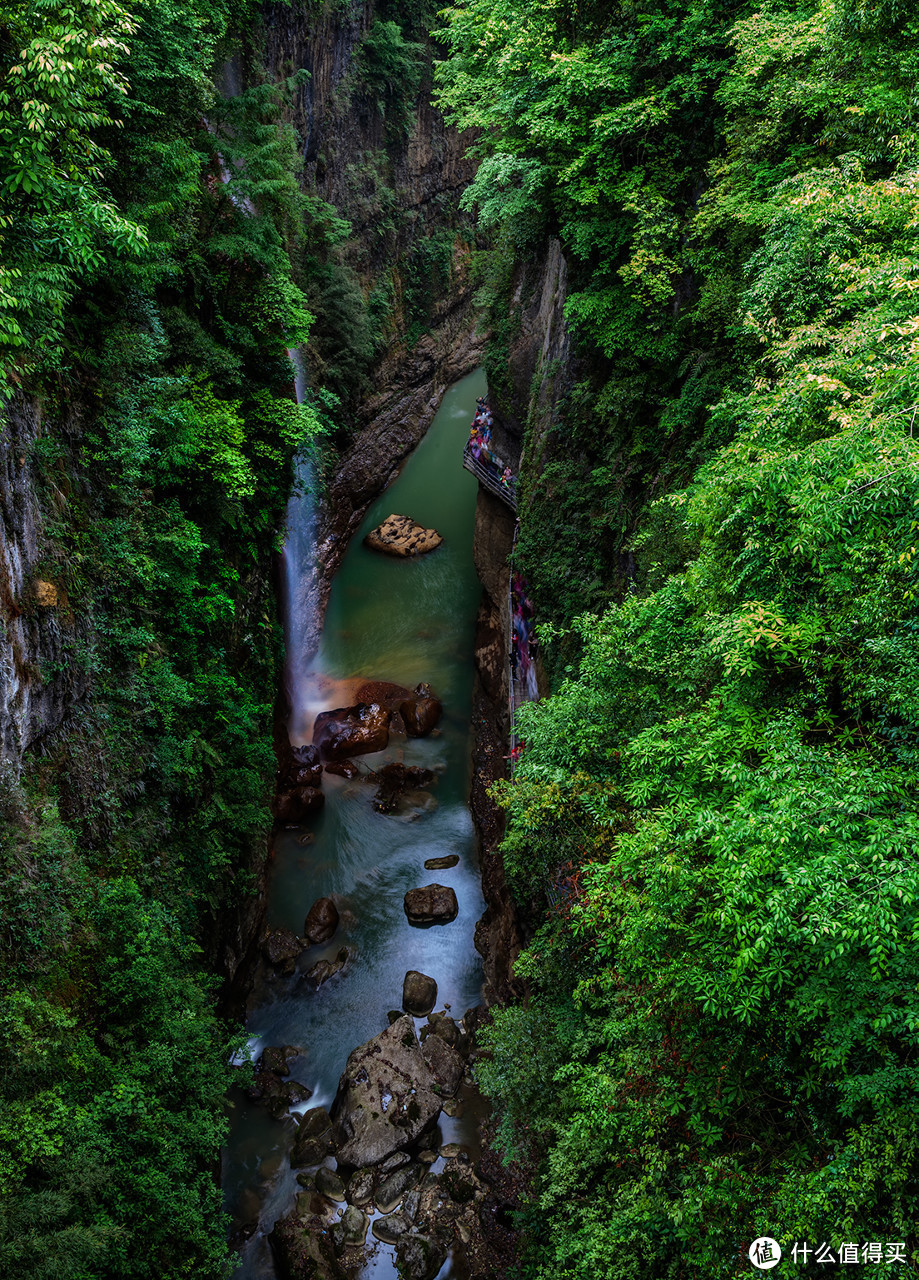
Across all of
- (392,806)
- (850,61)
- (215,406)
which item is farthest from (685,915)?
(392,806)

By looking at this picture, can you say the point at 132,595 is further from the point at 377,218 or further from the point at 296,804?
the point at 377,218

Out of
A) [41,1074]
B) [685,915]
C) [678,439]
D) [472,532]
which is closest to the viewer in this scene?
[685,915]

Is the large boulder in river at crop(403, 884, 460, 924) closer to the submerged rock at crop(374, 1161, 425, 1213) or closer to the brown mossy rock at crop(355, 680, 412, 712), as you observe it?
the submerged rock at crop(374, 1161, 425, 1213)

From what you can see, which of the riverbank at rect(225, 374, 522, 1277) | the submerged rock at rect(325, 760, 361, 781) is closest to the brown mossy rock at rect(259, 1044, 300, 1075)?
the riverbank at rect(225, 374, 522, 1277)

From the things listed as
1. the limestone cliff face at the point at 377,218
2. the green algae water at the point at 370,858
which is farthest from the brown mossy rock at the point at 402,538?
the limestone cliff face at the point at 377,218

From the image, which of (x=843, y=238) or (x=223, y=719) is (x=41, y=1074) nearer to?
(x=223, y=719)

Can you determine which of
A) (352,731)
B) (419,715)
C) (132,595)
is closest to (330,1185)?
(132,595)
